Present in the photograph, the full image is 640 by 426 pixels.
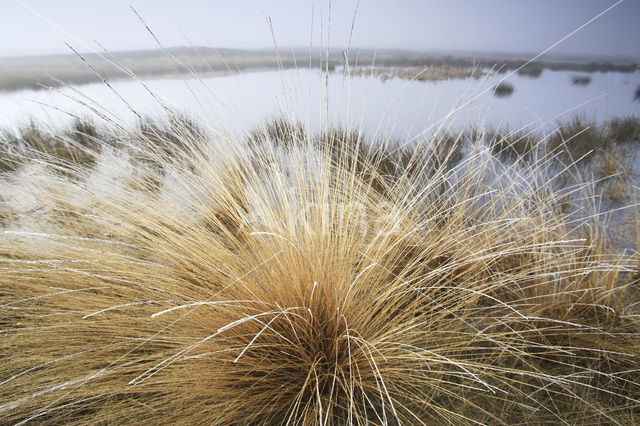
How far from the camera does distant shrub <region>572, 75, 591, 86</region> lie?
25.3 feet

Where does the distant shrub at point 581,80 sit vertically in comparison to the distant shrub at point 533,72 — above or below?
below

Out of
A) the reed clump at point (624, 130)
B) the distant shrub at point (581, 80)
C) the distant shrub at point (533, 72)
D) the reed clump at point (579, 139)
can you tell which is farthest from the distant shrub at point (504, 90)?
the reed clump at point (579, 139)

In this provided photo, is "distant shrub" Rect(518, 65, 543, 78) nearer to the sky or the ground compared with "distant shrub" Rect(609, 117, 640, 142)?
nearer to the sky

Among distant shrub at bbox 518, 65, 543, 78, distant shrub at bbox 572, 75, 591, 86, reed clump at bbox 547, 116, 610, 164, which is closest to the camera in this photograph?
reed clump at bbox 547, 116, 610, 164

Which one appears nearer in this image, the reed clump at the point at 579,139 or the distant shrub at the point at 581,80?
the reed clump at the point at 579,139

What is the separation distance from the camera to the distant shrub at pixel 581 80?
7713 millimetres

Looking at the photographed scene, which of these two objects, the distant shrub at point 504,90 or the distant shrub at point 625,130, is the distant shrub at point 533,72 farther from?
the distant shrub at point 625,130

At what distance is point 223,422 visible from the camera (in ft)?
2.72

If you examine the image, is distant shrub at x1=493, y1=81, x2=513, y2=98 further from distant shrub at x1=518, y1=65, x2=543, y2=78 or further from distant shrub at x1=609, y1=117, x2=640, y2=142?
distant shrub at x1=609, y1=117, x2=640, y2=142

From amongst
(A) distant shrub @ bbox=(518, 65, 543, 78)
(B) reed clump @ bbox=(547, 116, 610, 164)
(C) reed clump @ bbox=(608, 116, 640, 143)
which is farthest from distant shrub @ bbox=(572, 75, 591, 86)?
(B) reed clump @ bbox=(547, 116, 610, 164)

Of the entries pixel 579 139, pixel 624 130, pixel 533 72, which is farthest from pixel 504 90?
pixel 579 139

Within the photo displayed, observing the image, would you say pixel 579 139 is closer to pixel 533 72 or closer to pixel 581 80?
pixel 581 80

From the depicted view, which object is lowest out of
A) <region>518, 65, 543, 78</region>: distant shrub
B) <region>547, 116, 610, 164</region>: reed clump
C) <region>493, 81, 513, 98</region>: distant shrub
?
<region>547, 116, 610, 164</region>: reed clump

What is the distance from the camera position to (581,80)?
8.09 metres
